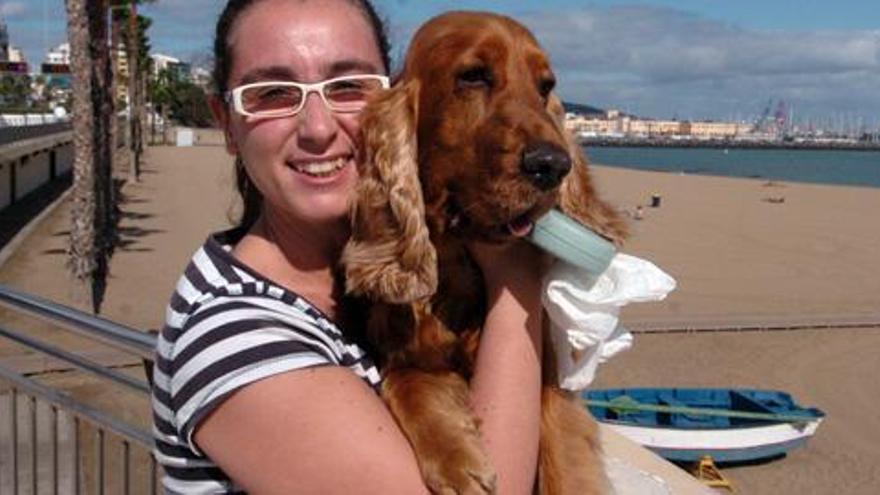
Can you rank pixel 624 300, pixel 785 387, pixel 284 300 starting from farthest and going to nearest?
pixel 785 387 < pixel 624 300 < pixel 284 300

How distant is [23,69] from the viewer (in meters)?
89.4

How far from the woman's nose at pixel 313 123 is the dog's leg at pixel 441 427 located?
57 centimetres

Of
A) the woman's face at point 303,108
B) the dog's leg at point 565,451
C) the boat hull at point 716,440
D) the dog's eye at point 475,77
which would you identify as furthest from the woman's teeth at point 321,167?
the boat hull at point 716,440

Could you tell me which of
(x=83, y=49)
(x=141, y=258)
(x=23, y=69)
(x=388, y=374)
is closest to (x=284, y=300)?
(x=388, y=374)

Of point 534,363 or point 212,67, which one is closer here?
point 534,363

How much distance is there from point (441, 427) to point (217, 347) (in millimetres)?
538

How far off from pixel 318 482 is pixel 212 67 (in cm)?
124

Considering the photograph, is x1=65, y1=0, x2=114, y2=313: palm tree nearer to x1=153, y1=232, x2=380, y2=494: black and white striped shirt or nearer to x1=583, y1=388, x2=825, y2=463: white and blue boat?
x1=583, y1=388, x2=825, y2=463: white and blue boat

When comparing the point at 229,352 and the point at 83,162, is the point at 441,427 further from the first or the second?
the point at 83,162

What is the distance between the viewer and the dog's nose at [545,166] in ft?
7.71

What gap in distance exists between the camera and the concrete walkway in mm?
4480

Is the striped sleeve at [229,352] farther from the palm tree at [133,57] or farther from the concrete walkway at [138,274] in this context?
the palm tree at [133,57]

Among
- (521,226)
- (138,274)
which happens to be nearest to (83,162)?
(138,274)

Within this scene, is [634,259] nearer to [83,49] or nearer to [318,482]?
[318,482]
